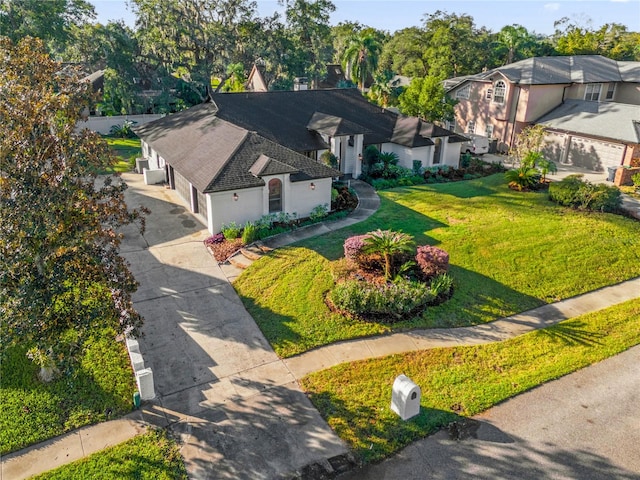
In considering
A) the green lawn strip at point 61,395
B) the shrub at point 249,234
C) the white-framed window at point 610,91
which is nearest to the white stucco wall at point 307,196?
the shrub at point 249,234

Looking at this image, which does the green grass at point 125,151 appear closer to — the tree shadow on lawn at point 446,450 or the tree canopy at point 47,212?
the tree canopy at point 47,212

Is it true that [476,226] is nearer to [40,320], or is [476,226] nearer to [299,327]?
[299,327]

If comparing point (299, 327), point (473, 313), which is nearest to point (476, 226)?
point (473, 313)

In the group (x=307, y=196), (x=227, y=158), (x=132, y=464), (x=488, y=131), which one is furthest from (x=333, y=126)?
(x=132, y=464)

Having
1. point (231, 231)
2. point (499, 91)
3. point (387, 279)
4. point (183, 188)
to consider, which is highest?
point (499, 91)

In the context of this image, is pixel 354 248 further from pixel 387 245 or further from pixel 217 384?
pixel 217 384

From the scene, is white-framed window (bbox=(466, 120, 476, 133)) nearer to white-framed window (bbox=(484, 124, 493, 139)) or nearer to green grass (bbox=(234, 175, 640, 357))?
white-framed window (bbox=(484, 124, 493, 139))
